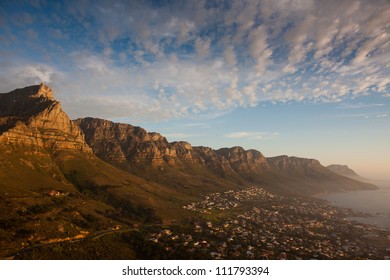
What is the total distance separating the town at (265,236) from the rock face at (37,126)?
314 feet

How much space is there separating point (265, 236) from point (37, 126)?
506ft

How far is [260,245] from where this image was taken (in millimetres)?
91438

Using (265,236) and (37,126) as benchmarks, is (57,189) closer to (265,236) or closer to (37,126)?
(37,126)

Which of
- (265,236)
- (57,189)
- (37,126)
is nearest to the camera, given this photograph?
(265,236)

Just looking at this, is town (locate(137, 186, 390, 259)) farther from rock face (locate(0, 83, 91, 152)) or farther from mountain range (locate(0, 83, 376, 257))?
rock face (locate(0, 83, 91, 152))

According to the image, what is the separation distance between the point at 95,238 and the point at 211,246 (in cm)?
3742

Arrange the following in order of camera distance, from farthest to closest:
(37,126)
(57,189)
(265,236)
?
(37,126) < (57,189) < (265,236)

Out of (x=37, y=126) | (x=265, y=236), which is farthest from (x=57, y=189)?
(x=265, y=236)

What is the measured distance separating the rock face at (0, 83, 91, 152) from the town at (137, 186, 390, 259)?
95747mm

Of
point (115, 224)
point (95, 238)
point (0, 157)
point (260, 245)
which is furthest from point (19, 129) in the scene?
point (260, 245)

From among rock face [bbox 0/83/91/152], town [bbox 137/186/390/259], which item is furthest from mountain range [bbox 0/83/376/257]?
town [bbox 137/186/390/259]

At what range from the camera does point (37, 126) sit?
568 ft

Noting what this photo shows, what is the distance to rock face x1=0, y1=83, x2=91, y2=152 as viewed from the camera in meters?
148

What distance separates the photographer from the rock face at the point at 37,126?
5832 inches
